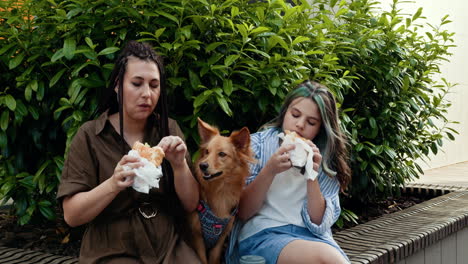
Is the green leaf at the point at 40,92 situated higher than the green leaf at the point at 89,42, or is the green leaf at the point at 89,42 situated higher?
the green leaf at the point at 89,42

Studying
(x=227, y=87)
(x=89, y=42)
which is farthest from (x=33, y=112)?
(x=227, y=87)

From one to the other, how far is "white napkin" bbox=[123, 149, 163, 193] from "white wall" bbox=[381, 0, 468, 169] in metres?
11.9

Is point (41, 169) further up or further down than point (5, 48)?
further down

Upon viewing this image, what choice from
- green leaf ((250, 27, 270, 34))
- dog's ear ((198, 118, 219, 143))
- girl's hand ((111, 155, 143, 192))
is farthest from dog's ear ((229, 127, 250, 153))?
green leaf ((250, 27, 270, 34))

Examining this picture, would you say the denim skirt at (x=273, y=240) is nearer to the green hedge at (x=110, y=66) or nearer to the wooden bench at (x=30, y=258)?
the green hedge at (x=110, y=66)

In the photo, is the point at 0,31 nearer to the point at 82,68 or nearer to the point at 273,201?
the point at 82,68

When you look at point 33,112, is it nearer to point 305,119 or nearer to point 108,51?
point 108,51

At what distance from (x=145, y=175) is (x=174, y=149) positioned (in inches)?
9.4

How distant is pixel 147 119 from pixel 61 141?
60.5 inches

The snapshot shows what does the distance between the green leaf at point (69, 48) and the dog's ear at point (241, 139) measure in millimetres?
1279

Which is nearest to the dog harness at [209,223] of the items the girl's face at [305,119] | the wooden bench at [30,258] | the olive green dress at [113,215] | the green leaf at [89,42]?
the olive green dress at [113,215]

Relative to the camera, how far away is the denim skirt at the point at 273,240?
271 cm

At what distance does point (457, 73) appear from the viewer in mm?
13930

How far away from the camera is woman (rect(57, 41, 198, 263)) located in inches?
88.7
